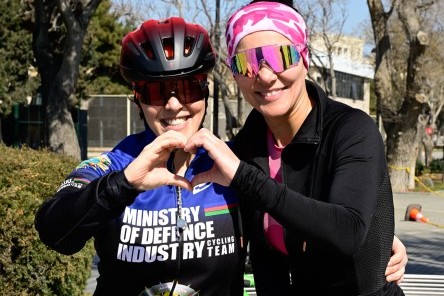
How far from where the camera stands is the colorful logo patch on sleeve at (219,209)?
262 centimetres

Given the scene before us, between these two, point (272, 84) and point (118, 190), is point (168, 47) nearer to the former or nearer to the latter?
point (272, 84)

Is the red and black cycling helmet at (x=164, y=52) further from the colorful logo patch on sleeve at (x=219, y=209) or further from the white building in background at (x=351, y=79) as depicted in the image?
the white building in background at (x=351, y=79)

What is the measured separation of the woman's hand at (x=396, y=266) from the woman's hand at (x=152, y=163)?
848 millimetres

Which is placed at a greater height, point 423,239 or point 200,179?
point 200,179

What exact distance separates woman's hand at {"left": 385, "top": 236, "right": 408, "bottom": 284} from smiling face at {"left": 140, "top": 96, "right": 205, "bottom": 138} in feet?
2.67

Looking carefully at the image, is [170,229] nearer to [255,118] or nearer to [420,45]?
[255,118]

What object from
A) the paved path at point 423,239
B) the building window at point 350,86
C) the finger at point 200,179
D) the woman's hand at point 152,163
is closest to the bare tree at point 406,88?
the paved path at point 423,239

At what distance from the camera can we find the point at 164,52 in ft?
8.33

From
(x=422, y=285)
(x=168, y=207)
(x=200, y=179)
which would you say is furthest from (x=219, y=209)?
(x=422, y=285)

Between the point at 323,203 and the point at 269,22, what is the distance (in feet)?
2.04

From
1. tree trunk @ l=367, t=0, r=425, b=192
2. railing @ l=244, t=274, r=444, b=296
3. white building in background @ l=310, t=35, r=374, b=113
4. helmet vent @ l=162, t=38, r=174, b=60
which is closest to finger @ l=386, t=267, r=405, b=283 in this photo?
helmet vent @ l=162, t=38, r=174, b=60

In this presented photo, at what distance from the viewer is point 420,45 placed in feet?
71.8

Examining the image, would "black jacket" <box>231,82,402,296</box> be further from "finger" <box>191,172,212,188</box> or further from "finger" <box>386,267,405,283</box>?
"finger" <box>191,172,212,188</box>

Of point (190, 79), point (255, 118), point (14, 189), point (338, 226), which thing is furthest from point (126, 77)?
point (14, 189)
